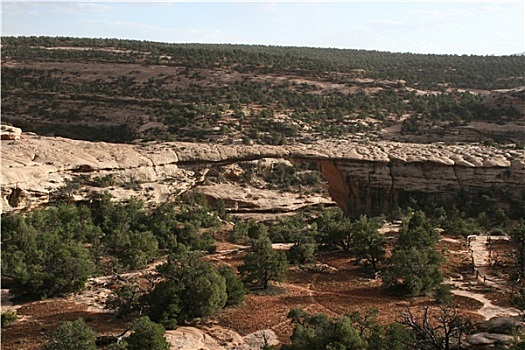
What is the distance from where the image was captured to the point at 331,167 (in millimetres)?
31641

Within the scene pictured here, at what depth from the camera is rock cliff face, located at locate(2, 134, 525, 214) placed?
84.4ft

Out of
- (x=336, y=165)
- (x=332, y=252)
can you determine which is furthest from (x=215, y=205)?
(x=332, y=252)

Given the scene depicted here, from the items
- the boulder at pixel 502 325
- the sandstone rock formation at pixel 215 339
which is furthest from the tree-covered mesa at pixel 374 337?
the sandstone rock formation at pixel 215 339

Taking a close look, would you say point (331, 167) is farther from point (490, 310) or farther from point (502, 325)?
point (502, 325)

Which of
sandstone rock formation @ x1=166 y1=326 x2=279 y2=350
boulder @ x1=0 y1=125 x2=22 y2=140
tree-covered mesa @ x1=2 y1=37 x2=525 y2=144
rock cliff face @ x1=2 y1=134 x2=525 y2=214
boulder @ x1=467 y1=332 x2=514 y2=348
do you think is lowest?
sandstone rock formation @ x1=166 y1=326 x2=279 y2=350

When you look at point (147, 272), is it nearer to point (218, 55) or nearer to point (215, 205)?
point (215, 205)

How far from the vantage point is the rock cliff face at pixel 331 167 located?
25.7m

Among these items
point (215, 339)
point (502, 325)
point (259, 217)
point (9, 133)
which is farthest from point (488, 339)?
point (9, 133)

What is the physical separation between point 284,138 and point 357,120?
821 centimetres

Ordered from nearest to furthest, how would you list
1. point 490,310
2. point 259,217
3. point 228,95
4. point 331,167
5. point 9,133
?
point 490,310 → point 9,133 → point 331,167 → point 259,217 → point 228,95

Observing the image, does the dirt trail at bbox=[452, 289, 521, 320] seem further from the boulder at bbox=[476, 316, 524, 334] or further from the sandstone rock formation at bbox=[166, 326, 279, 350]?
the sandstone rock formation at bbox=[166, 326, 279, 350]

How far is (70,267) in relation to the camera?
744 inches

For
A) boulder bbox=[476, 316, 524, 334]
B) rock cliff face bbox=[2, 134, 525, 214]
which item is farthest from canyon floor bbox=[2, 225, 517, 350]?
rock cliff face bbox=[2, 134, 525, 214]

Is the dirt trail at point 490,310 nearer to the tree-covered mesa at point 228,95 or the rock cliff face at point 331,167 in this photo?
the rock cliff face at point 331,167
